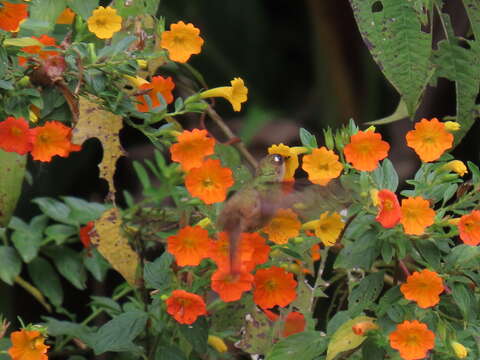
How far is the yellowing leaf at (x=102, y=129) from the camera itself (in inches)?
32.8

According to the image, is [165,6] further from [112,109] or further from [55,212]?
[112,109]

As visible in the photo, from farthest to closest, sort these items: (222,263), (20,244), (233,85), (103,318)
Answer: (103,318) < (20,244) < (233,85) < (222,263)

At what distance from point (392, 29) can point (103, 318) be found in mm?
591

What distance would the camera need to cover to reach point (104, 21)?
0.82m

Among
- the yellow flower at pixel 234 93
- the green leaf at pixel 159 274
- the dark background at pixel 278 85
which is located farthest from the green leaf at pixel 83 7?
the dark background at pixel 278 85

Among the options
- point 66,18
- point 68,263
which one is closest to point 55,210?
point 68,263

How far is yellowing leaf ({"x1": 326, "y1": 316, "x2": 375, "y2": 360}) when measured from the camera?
2.54 ft

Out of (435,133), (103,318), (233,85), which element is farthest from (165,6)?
(435,133)

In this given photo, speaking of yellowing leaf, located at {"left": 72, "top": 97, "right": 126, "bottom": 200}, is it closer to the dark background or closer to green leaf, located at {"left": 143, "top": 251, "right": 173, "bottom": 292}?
green leaf, located at {"left": 143, "top": 251, "right": 173, "bottom": 292}

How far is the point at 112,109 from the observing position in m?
0.81

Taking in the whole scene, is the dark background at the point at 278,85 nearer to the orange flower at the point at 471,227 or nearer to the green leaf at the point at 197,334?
the green leaf at the point at 197,334

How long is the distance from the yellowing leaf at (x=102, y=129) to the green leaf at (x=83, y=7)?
0.26 ft

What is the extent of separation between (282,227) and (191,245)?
79 millimetres

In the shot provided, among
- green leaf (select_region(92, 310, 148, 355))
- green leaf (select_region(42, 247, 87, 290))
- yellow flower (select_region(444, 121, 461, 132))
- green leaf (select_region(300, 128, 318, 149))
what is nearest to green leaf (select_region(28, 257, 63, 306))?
green leaf (select_region(42, 247, 87, 290))
